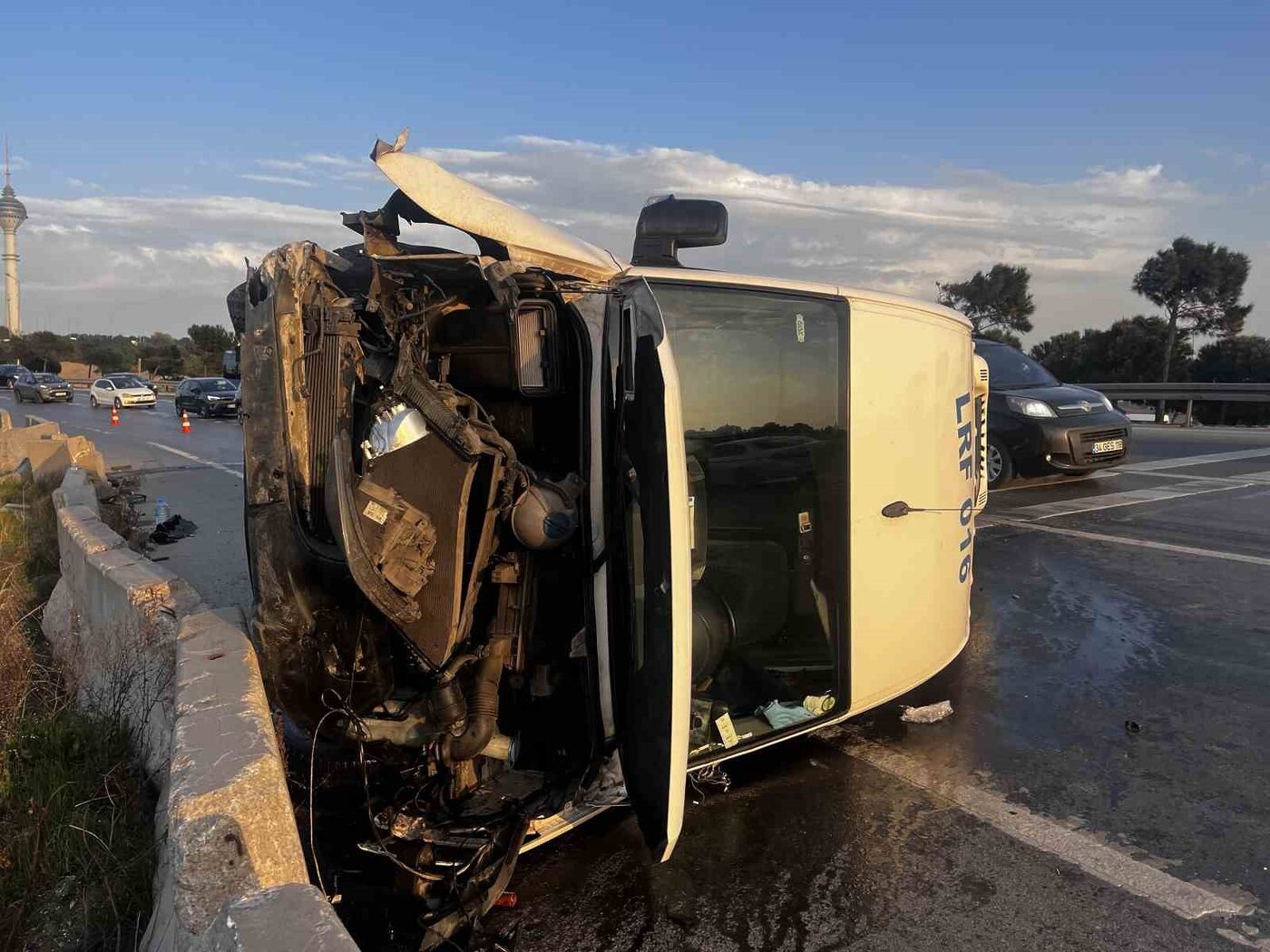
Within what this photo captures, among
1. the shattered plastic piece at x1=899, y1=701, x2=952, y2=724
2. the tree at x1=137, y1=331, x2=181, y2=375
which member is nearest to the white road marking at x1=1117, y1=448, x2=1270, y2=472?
the shattered plastic piece at x1=899, y1=701, x2=952, y2=724

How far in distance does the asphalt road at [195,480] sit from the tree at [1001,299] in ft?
116

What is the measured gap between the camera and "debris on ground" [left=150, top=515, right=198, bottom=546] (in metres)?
8.40

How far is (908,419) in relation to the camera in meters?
3.73

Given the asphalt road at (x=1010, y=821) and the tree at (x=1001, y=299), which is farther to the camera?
the tree at (x=1001, y=299)

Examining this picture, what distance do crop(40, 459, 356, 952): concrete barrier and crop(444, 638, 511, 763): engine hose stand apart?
626mm

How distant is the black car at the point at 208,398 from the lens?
27.9 meters

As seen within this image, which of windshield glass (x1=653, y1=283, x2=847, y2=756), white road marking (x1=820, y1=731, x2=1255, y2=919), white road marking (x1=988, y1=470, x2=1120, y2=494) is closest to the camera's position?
white road marking (x1=820, y1=731, x2=1255, y2=919)

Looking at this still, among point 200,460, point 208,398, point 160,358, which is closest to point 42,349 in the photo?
point 160,358

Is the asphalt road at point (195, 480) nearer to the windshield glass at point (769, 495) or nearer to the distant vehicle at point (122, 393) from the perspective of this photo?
the windshield glass at point (769, 495)

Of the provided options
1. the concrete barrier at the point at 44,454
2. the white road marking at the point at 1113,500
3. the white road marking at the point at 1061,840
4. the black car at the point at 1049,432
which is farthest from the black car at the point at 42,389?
the white road marking at the point at 1061,840

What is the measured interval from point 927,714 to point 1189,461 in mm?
11144

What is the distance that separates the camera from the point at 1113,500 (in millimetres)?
9688

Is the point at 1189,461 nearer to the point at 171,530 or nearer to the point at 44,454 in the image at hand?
the point at 171,530

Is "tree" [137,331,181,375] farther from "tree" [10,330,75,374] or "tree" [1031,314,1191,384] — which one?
"tree" [1031,314,1191,384]
